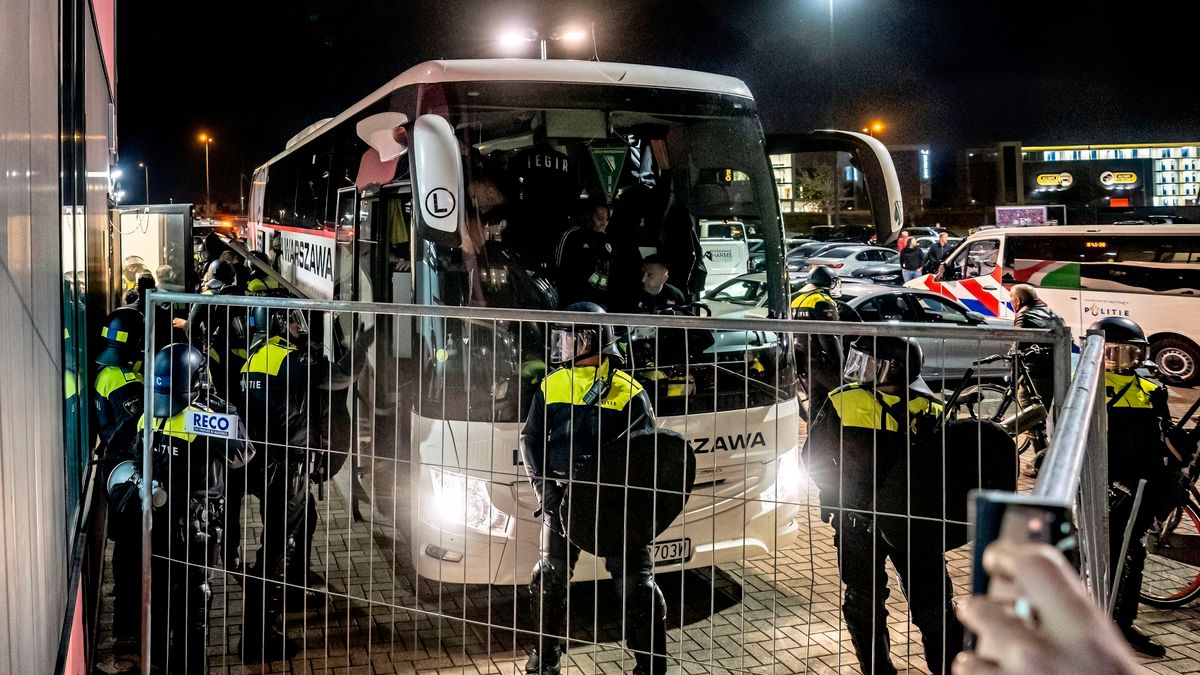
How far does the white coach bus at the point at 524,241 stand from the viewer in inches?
214

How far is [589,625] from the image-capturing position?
605 cm

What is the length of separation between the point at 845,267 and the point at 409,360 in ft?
83.4

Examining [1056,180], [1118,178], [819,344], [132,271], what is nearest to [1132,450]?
[819,344]

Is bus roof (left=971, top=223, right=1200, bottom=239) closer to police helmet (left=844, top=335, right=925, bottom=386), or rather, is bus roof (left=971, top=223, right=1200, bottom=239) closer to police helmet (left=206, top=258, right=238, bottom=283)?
police helmet (left=206, top=258, right=238, bottom=283)

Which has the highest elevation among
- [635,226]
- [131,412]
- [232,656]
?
[635,226]

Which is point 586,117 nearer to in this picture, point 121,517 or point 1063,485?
point 121,517

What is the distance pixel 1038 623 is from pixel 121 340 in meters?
5.61

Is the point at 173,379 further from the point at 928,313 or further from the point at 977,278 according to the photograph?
the point at 977,278

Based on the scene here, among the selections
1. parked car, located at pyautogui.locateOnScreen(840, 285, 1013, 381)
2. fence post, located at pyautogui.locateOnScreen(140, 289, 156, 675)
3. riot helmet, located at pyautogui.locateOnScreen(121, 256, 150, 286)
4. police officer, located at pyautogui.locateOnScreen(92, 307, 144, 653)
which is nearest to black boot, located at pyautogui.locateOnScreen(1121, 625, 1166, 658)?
fence post, located at pyautogui.locateOnScreen(140, 289, 156, 675)

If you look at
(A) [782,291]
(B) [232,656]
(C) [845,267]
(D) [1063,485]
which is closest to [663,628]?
(B) [232,656]

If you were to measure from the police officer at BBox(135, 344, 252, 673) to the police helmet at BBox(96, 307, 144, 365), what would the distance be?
0.88 metres

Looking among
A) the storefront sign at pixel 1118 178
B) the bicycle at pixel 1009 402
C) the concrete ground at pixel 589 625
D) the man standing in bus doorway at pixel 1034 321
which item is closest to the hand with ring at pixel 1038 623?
the bicycle at pixel 1009 402

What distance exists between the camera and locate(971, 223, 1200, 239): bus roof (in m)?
15.4

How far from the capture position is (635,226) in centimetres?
689
